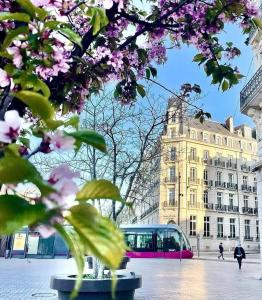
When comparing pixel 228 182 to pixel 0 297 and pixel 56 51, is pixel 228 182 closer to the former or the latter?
pixel 0 297

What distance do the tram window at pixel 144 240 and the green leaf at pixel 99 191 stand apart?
30.4 meters

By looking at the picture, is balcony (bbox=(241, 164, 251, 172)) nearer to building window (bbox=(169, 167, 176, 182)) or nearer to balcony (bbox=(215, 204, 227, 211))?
balcony (bbox=(215, 204, 227, 211))

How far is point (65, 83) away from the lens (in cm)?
222

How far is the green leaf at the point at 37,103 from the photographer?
759 millimetres

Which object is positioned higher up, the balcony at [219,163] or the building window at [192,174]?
the balcony at [219,163]

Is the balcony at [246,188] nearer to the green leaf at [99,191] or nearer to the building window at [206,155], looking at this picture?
the building window at [206,155]

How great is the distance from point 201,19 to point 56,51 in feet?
6.71

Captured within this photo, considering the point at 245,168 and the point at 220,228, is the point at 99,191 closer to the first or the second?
the point at 220,228

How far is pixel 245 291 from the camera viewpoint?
12078mm

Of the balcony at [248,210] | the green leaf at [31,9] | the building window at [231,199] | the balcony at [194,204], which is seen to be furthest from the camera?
the building window at [231,199]

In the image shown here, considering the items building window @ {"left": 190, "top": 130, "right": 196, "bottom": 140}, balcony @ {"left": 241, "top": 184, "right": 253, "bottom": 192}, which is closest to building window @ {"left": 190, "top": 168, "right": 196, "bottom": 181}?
building window @ {"left": 190, "top": 130, "right": 196, "bottom": 140}

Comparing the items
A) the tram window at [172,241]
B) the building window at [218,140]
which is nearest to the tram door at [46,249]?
the tram window at [172,241]

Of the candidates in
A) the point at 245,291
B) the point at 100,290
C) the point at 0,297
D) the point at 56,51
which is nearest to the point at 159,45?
the point at 56,51

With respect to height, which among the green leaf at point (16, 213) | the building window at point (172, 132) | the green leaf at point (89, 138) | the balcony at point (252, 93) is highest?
the building window at point (172, 132)
